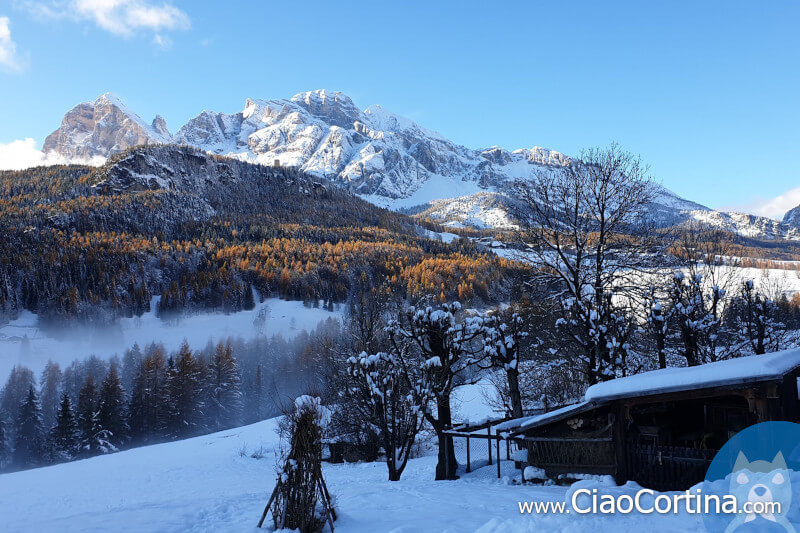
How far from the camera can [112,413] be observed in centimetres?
5197

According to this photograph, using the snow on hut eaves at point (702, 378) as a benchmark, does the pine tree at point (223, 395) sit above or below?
below

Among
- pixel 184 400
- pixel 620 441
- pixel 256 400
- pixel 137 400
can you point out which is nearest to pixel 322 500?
pixel 620 441

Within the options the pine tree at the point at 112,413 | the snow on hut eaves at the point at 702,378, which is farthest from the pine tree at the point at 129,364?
the snow on hut eaves at the point at 702,378

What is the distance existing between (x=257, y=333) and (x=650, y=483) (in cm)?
9632

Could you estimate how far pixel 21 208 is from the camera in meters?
135

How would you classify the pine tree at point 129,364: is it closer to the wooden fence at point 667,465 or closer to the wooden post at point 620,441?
the wooden post at point 620,441

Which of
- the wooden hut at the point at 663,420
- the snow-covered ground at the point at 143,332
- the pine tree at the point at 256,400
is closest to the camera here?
the wooden hut at the point at 663,420

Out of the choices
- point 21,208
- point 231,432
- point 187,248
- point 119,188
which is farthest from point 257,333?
point 119,188

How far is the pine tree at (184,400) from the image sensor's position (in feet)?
187

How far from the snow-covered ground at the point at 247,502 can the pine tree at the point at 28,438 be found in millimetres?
26390

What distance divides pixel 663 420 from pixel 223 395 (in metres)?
63.1

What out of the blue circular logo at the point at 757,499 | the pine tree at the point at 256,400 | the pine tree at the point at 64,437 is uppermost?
the blue circular logo at the point at 757,499

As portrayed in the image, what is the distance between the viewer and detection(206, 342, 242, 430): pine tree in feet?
211

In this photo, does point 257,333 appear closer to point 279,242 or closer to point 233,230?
point 279,242
